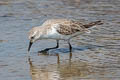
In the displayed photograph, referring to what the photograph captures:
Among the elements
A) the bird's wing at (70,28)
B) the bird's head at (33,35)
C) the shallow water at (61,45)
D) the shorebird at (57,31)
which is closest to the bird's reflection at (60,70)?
the shallow water at (61,45)

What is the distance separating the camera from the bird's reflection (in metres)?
8.44

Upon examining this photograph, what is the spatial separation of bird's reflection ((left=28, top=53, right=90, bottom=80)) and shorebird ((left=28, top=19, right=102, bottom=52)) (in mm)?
813

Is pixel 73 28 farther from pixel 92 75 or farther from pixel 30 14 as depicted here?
pixel 30 14

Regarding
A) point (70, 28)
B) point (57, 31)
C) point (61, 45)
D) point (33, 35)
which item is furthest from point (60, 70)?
point (61, 45)

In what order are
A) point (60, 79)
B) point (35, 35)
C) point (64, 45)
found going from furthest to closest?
point (64, 45), point (35, 35), point (60, 79)

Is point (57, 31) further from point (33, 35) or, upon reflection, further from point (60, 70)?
point (60, 70)

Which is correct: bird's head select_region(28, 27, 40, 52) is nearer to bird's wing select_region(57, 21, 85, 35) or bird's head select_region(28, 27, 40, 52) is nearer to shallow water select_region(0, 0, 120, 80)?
shallow water select_region(0, 0, 120, 80)

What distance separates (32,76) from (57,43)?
2.48 meters

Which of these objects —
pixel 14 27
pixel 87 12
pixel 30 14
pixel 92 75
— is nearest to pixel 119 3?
pixel 87 12

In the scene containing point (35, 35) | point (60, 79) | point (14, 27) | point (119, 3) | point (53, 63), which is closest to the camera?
point (60, 79)

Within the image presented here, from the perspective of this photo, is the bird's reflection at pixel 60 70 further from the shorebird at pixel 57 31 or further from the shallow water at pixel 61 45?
the shorebird at pixel 57 31

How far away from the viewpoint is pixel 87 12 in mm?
14609

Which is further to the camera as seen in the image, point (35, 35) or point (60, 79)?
point (35, 35)

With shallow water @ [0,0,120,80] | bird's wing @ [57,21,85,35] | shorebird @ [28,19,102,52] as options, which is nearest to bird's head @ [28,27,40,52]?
shorebird @ [28,19,102,52]
